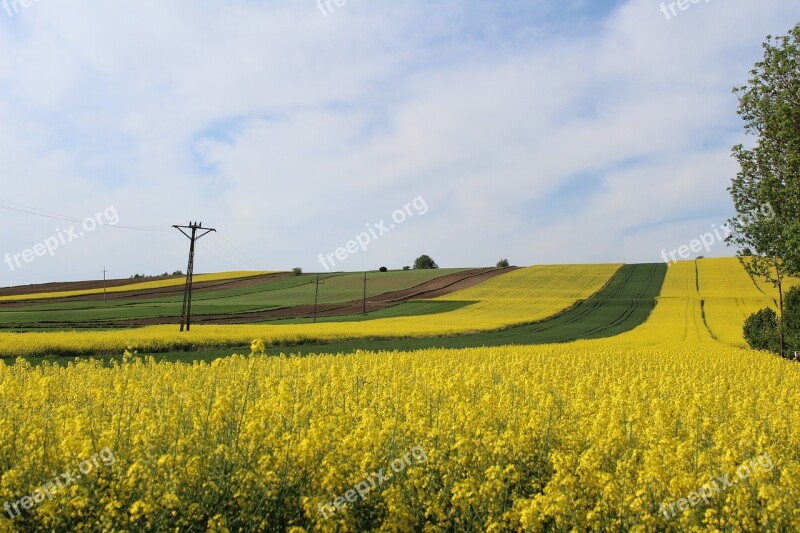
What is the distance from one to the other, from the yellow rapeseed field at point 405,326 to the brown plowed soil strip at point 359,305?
3.78m

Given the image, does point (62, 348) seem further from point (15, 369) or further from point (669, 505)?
point (669, 505)

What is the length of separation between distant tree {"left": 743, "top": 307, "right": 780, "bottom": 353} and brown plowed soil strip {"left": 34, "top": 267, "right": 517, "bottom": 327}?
36.1m

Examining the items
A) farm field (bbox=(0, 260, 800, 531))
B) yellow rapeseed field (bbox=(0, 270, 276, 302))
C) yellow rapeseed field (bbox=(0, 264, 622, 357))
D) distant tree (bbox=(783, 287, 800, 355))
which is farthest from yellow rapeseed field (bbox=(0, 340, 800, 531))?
yellow rapeseed field (bbox=(0, 270, 276, 302))

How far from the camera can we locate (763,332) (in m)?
32.8

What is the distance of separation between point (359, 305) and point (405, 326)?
72.1 feet

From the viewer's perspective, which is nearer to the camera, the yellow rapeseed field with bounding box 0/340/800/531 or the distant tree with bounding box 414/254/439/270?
the yellow rapeseed field with bounding box 0/340/800/531

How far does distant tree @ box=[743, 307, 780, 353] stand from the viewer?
104 feet

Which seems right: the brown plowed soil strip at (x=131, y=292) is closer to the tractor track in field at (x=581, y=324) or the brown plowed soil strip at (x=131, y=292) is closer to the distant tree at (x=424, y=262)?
the tractor track in field at (x=581, y=324)

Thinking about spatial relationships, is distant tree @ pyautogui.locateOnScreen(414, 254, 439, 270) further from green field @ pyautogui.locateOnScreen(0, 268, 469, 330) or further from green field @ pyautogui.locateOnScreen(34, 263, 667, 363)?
green field @ pyautogui.locateOnScreen(34, 263, 667, 363)

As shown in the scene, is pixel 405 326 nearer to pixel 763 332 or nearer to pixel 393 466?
pixel 763 332

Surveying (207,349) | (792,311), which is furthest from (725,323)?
(207,349)

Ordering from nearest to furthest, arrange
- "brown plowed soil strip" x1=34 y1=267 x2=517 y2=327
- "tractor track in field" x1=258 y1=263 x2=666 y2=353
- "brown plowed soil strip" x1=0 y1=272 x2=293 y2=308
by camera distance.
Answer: "tractor track in field" x1=258 y1=263 x2=666 y2=353, "brown plowed soil strip" x1=34 y1=267 x2=517 y2=327, "brown plowed soil strip" x1=0 y1=272 x2=293 y2=308

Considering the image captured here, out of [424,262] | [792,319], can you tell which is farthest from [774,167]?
[424,262]

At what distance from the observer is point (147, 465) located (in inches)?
214
